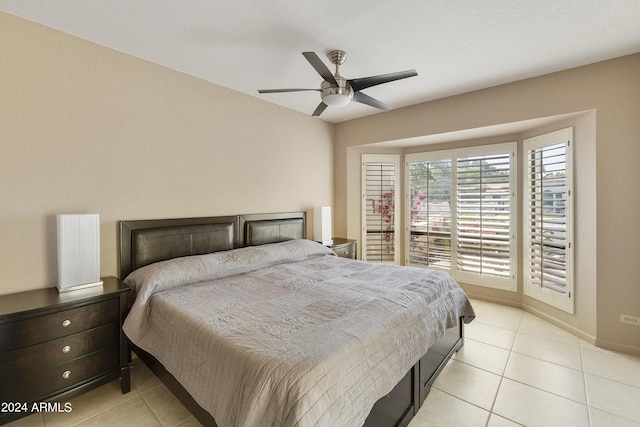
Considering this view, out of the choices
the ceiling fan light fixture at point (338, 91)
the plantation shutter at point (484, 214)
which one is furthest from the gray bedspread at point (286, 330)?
the plantation shutter at point (484, 214)

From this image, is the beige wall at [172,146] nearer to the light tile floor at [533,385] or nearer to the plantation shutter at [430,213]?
the light tile floor at [533,385]

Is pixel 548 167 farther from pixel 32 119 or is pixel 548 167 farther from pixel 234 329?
pixel 32 119

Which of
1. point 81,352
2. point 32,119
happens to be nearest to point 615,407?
point 81,352

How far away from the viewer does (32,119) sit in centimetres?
214

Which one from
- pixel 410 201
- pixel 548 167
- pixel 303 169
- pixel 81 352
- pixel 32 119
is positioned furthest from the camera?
pixel 410 201

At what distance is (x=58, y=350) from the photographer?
1857 millimetres

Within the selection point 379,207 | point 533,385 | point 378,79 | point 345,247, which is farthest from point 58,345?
point 379,207

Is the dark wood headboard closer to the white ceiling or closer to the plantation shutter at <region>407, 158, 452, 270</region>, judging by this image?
the white ceiling

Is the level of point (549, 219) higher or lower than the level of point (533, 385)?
higher

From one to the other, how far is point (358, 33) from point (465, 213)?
116 inches

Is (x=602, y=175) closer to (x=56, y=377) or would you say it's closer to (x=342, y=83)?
(x=342, y=83)

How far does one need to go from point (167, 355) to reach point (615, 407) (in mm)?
3074

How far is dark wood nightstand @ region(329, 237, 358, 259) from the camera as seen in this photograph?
13.7 feet

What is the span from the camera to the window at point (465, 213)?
383cm
